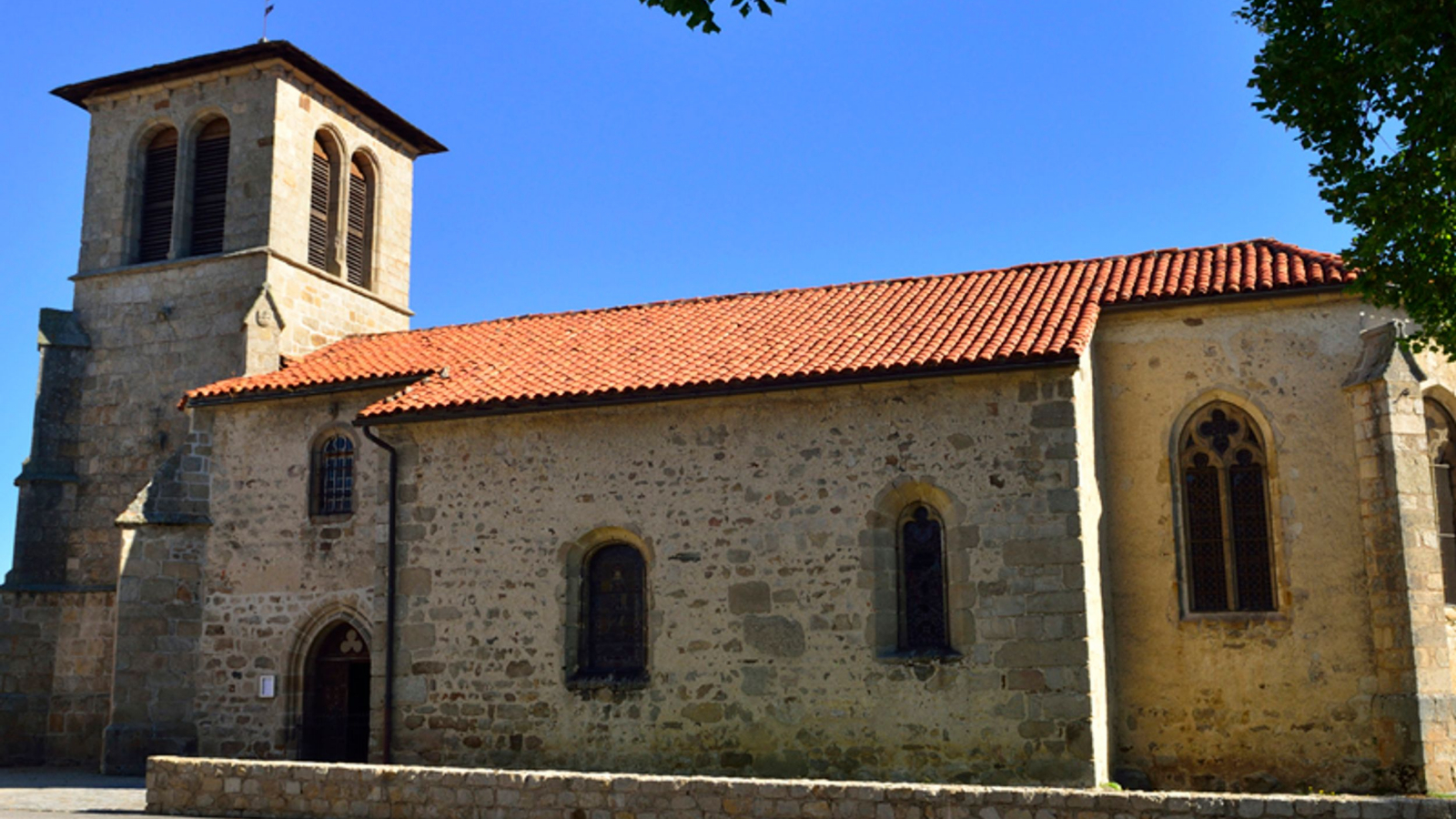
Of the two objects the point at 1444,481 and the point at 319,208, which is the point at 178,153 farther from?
the point at 1444,481

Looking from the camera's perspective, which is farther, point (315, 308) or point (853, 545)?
point (315, 308)

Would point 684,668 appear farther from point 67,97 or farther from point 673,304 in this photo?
point 67,97

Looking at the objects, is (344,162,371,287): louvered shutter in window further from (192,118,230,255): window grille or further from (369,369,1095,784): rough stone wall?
(369,369,1095,784): rough stone wall

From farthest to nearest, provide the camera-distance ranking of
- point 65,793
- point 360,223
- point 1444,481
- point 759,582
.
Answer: point 360,223
point 65,793
point 1444,481
point 759,582

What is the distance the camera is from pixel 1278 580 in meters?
13.4

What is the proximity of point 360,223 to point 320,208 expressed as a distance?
3.50 ft

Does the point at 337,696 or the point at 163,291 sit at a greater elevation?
the point at 163,291

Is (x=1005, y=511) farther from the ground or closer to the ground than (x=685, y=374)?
closer to the ground

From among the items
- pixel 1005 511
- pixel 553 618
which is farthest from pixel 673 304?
pixel 1005 511

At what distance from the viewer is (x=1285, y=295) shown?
1376cm

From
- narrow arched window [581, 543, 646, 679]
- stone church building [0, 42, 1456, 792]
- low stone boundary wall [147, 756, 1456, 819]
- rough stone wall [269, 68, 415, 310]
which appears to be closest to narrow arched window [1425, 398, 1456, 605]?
stone church building [0, 42, 1456, 792]

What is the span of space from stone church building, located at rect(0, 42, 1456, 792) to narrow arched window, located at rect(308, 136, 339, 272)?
434 cm

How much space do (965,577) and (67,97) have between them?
1806 cm

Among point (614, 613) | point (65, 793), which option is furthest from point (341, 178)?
point (614, 613)
